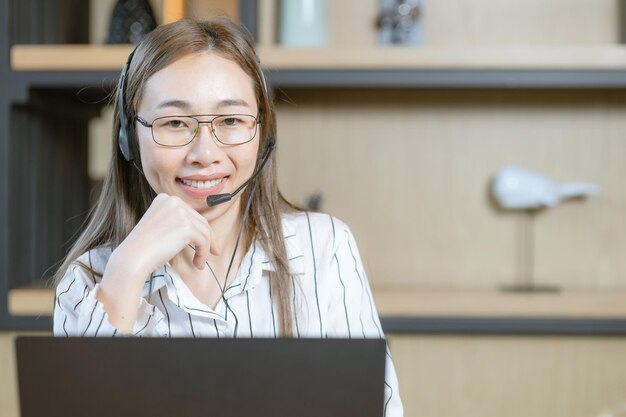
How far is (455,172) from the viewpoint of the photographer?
7.56 feet

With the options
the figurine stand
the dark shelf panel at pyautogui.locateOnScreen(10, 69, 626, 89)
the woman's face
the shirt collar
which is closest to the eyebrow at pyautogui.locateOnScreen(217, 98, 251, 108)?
the woman's face

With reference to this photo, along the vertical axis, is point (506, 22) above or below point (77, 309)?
above

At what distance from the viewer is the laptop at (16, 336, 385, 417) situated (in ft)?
2.17

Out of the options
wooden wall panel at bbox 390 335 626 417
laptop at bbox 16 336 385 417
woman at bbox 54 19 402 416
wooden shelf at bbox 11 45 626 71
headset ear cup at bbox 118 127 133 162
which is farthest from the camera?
wooden wall panel at bbox 390 335 626 417

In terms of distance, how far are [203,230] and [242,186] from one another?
103mm

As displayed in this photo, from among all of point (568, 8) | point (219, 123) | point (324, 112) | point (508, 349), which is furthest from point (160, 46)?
point (568, 8)

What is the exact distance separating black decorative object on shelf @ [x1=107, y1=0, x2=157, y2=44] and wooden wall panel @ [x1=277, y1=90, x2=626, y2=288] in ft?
1.49

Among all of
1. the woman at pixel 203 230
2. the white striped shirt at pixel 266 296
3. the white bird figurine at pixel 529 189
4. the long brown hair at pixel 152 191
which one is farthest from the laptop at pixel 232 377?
the white bird figurine at pixel 529 189

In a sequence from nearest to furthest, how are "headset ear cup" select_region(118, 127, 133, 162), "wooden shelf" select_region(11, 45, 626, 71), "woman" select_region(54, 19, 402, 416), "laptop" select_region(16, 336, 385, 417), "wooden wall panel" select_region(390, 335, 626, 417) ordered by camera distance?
"laptop" select_region(16, 336, 385, 417) < "woman" select_region(54, 19, 402, 416) < "headset ear cup" select_region(118, 127, 133, 162) < "wooden shelf" select_region(11, 45, 626, 71) < "wooden wall panel" select_region(390, 335, 626, 417)

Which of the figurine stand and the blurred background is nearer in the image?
the blurred background

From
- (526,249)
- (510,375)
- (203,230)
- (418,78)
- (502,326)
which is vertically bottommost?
(510,375)

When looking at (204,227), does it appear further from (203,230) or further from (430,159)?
(430,159)

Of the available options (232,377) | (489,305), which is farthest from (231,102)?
(489,305)

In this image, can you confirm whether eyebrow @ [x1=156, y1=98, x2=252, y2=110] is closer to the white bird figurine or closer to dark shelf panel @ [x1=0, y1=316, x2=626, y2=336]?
dark shelf panel @ [x1=0, y1=316, x2=626, y2=336]
